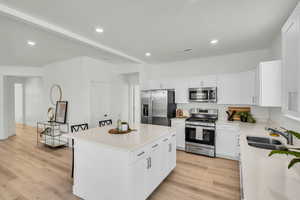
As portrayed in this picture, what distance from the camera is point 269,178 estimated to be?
1033mm

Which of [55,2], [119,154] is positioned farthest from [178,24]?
[119,154]

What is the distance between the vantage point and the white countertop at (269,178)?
848 mm

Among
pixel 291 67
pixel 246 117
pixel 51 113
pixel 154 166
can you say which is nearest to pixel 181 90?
pixel 246 117

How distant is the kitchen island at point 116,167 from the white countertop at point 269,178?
1.12 metres

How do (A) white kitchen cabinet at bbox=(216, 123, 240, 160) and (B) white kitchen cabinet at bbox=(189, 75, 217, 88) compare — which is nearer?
(A) white kitchen cabinet at bbox=(216, 123, 240, 160)

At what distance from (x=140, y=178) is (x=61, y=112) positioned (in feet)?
12.7

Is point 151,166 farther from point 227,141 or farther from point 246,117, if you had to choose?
point 246,117

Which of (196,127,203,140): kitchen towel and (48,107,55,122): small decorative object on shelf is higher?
(48,107,55,122): small decorative object on shelf

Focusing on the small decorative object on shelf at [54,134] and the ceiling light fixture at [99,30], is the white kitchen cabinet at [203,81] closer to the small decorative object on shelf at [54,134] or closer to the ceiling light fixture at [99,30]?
the ceiling light fixture at [99,30]

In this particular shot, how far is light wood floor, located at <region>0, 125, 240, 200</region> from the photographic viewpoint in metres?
2.16

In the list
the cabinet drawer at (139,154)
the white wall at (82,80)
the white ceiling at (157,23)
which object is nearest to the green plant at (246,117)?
the white ceiling at (157,23)

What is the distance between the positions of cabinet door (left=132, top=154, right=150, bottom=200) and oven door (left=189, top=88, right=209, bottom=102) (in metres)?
2.60

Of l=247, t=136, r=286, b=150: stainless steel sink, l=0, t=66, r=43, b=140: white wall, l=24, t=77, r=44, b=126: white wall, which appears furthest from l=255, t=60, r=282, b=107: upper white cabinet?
l=24, t=77, r=44, b=126: white wall

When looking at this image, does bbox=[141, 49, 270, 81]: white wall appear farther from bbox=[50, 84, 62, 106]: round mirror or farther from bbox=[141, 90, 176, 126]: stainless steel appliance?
bbox=[50, 84, 62, 106]: round mirror
